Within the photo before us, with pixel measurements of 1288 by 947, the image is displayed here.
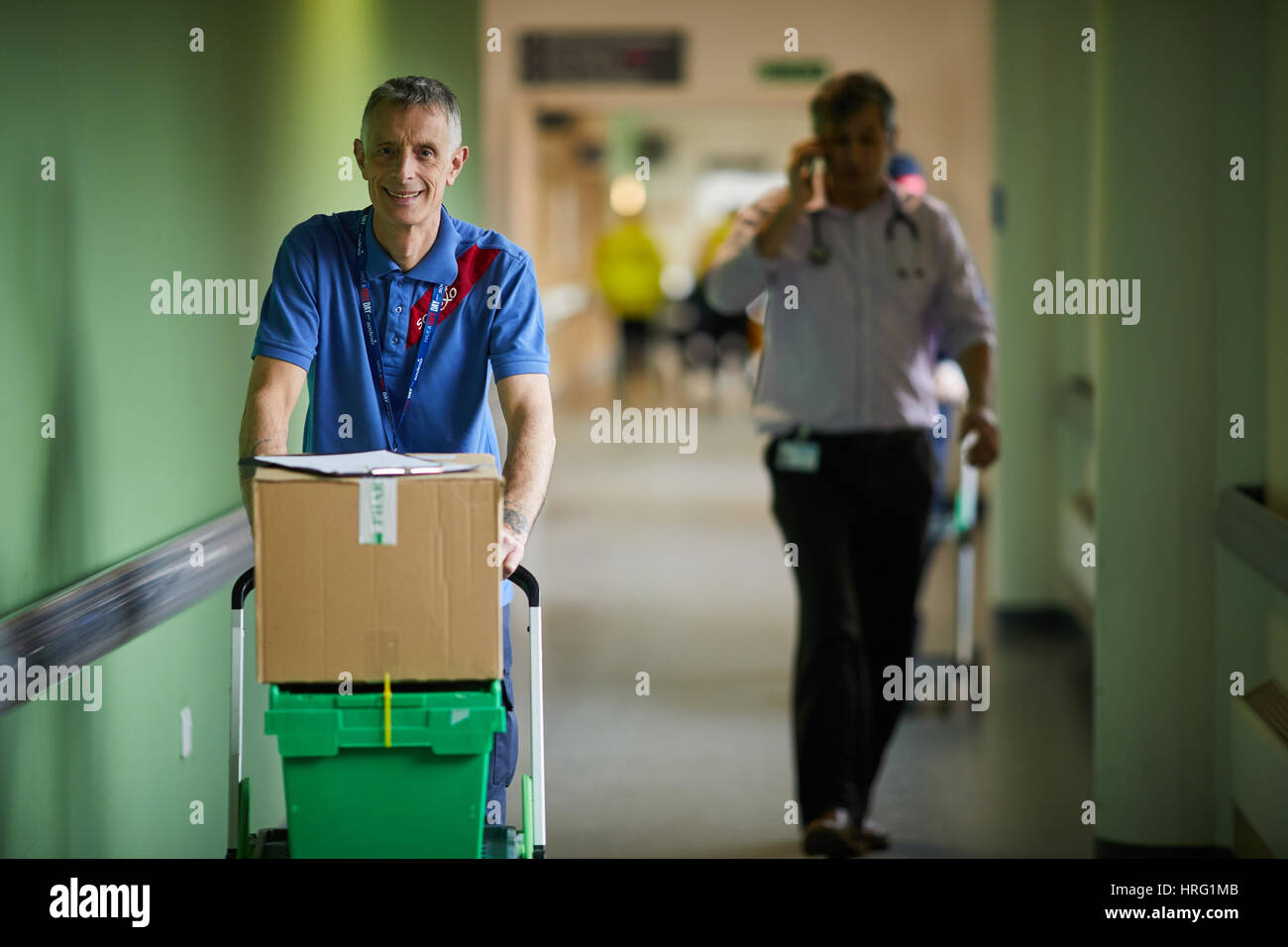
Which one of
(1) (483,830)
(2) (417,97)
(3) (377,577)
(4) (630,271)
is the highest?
(4) (630,271)

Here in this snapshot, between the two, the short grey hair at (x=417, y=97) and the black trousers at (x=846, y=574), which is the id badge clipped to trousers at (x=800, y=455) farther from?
the short grey hair at (x=417, y=97)

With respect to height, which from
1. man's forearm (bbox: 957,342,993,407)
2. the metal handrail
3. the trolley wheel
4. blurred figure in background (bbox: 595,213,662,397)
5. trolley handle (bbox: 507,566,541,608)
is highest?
blurred figure in background (bbox: 595,213,662,397)

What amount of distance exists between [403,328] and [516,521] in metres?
0.43

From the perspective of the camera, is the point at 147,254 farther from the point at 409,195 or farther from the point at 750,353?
the point at 750,353

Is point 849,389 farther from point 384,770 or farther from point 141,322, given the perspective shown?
point 384,770

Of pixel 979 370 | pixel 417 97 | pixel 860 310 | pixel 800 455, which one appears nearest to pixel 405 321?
pixel 417 97

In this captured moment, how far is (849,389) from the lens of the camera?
12.6 feet

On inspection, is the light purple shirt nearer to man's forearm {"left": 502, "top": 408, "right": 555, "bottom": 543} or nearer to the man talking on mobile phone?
the man talking on mobile phone

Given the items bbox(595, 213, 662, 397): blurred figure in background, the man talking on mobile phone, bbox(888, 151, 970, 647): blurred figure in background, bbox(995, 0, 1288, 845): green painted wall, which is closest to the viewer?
bbox(995, 0, 1288, 845): green painted wall

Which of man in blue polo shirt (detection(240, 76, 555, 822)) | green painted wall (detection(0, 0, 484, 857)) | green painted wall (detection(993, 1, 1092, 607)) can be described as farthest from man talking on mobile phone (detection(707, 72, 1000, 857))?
green painted wall (detection(993, 1, 1092, 607))

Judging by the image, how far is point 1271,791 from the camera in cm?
339

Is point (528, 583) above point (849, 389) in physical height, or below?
below

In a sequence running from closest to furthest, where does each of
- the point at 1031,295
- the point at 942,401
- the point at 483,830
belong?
the point at 483,830 < the point at 942,401 < the point at 1031,295

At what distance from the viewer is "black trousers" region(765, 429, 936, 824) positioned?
384cm
